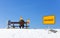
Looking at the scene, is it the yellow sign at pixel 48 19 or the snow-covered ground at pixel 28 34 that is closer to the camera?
the snow-covered ground at pixel 28 34

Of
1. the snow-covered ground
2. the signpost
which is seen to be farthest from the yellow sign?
the snow-covered ground

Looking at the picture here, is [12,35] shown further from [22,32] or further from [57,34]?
[57,34]

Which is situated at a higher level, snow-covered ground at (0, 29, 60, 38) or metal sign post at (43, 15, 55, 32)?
metal sign post at (43, 15, 55, 32)

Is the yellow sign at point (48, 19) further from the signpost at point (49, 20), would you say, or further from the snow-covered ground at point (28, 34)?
the snow-covered ground at point (28, 34)

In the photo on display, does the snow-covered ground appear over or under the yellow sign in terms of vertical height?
under

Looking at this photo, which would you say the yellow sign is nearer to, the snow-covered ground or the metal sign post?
the metal sign post

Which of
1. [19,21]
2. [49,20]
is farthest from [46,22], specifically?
[19,21]

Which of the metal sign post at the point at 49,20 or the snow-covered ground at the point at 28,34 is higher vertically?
the metal sign post at the point at 49,20

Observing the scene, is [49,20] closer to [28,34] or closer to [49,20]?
[49,20]

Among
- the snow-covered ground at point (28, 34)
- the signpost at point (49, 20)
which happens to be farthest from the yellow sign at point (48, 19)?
the snow-covered ground at point (28, 34)

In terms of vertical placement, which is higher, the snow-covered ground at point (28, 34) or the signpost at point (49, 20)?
the signpost at point (49, 20)

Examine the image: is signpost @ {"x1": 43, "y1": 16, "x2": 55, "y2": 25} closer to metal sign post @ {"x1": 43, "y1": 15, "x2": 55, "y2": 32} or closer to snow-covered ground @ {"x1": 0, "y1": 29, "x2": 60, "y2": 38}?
metal sign post @ {"x1": 43, "y1": 15, "x2": 55, "y2": 32}

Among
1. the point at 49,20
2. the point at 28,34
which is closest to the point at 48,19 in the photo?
the point at 49,20

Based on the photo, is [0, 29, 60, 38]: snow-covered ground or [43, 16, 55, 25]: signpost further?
[43, 16, 55, 25]: signpost
